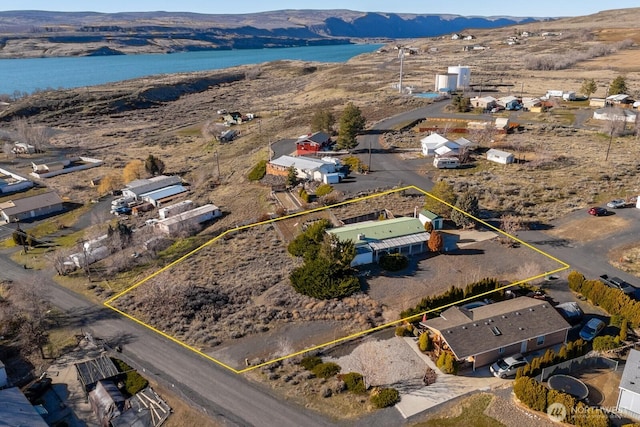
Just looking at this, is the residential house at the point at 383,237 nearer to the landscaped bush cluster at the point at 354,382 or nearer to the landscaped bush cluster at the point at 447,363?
the landscaped bush cluster at the point at 354,382

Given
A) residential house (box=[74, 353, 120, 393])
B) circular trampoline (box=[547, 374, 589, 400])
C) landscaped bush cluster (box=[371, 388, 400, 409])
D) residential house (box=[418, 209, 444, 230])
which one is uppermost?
residential house (box=[418, 209, 444, 230])

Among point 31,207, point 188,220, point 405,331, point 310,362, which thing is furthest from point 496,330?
point 31,207

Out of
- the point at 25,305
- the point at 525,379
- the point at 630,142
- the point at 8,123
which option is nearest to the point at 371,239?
the point at 525,379

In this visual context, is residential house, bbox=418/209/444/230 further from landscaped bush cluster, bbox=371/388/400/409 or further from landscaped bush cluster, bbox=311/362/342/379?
landscaped bush cluster, bbox=371/388/400/409

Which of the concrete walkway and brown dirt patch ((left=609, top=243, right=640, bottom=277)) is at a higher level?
brown dirt patch ((left=609, top=243, right=640, bottom=277))

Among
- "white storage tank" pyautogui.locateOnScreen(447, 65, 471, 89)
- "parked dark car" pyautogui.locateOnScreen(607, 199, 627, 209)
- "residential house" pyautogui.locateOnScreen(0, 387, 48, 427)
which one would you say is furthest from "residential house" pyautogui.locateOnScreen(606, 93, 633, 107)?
"residential house" pyautogui.locateOnScreen(0, 387, 48, 427)

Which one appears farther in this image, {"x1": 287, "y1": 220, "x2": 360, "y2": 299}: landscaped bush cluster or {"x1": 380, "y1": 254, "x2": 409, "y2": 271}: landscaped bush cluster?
{"x1": 380, "y1": 254, "x2": 409, "y2": 271}: landscaped bush cluster

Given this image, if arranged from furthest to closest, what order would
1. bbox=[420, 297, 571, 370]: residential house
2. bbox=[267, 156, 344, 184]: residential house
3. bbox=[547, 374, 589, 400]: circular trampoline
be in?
bbox=[267, 156, 344, 184]: residential house < bbox=[420, 297, 571, 370]: residential house < bbox=[547, 374, 589, 400]: circular trampoline

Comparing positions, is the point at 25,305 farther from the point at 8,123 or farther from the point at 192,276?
the point at 8,123
